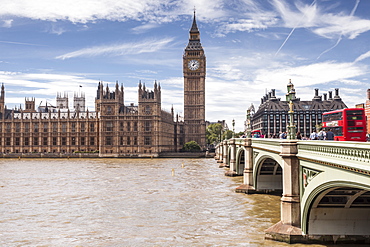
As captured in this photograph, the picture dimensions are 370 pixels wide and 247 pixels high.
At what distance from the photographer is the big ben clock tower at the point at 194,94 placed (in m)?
132

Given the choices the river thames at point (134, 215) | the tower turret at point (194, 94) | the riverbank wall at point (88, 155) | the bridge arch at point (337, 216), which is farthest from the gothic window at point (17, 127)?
the bridge arch at point (337, 216)

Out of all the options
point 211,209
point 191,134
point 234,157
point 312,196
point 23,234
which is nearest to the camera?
point 312,196

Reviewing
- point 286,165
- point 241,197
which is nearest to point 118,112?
point 241,197

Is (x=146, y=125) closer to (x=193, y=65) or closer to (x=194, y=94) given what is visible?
(x=194, y=94)

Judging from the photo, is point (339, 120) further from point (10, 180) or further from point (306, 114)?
point (306, 114)

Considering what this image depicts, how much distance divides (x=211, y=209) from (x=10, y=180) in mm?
32282

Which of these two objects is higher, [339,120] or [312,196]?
[339,120]

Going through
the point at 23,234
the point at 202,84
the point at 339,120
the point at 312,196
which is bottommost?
the point at 23,234

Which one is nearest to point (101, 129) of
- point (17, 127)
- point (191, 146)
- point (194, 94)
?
point (191, 146)

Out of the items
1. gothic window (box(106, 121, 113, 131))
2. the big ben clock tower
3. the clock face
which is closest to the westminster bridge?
gothic window (box(106, 121, 113, 131))

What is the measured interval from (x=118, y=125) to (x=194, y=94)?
26112 millimetres

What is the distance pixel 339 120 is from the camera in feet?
106

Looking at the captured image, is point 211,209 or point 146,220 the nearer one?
point 146,220

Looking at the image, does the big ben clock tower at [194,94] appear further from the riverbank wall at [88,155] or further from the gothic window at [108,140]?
the gothic window at [108,140]
